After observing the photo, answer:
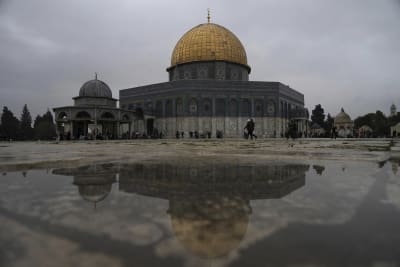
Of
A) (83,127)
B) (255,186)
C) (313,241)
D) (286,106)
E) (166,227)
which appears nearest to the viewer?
(313,241)

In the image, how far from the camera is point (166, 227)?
1008 mm

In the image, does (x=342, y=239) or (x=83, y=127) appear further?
(x=83, y=127)

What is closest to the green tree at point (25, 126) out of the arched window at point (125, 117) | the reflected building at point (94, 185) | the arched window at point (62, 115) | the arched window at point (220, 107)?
the arched window at point (62, 115)

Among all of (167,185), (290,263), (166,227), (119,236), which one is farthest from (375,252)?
(167,185)

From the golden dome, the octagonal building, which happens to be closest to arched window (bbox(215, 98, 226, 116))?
the octagonal building

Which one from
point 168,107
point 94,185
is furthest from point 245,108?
point 94,185

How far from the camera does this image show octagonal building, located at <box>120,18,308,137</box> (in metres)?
28.4

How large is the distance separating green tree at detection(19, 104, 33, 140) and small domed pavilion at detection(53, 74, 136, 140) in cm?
2004

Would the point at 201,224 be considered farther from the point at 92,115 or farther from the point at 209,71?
the point at 209,71

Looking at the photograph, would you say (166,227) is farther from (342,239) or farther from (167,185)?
(167,185)

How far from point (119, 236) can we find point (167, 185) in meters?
0.89

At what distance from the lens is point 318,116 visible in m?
53.8

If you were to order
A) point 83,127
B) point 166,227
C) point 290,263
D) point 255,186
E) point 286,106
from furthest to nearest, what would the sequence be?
point 286,106
point 83,127
point 255,186
point 166,227
point 290,263

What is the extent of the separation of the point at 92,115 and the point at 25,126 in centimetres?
3323
